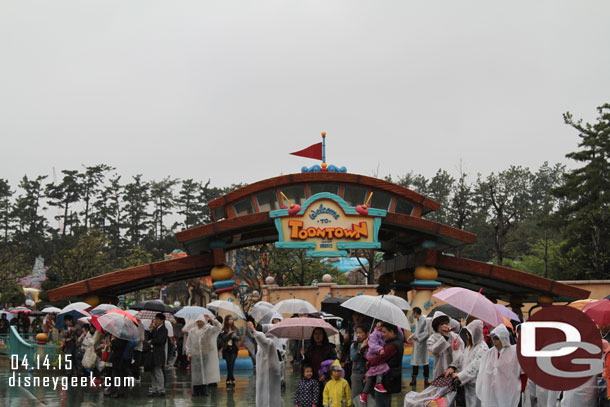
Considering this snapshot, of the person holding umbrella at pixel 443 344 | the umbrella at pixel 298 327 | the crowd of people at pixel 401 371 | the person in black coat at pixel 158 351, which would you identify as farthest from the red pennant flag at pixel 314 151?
the person holding umbrella at pixel 443 344

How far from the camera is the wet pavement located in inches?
514

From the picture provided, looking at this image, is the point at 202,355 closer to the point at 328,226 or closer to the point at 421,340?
the point at 421,340

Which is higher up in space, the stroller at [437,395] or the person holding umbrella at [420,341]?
the person holding umbrella at [420,341]

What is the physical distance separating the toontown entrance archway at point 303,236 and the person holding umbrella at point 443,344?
9555 millimetres

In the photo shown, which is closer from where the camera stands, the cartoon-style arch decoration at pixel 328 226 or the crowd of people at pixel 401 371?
the crowd of people at pixel 401 371

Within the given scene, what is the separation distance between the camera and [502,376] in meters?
9.00

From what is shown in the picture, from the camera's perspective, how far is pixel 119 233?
83938mm

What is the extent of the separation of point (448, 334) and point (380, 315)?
1.55 metres

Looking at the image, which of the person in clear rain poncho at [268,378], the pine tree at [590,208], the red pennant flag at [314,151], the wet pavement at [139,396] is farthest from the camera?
the pine tree at [590,208]

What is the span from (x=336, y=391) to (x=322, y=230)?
1076cm

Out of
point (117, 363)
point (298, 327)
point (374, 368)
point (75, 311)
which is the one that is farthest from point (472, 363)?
point (75, 311)

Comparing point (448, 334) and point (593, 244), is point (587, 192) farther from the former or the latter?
point (448, 334)

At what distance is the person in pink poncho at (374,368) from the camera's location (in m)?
9.07

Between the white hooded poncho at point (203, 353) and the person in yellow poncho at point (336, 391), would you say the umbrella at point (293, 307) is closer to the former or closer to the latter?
the white hooded poncho at point (203, 353)
